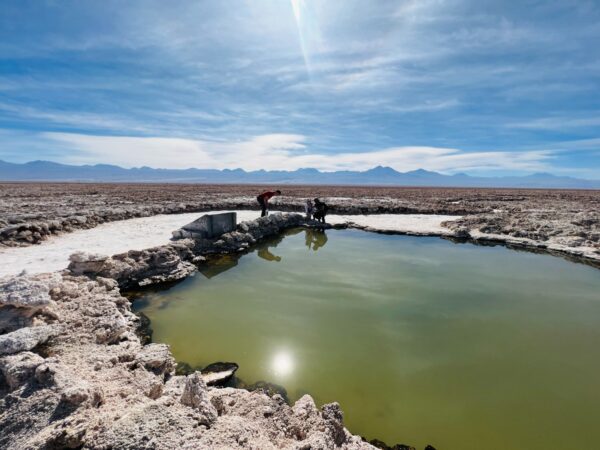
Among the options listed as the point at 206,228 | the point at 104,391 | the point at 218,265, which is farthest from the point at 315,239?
the point at 104,391

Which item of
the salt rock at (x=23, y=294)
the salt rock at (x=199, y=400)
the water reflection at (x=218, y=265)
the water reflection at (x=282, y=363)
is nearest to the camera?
the salt rock at (x=199, y=400)

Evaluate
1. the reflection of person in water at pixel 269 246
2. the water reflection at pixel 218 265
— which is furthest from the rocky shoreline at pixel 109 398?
the reflection of person in water at pixel 269 246

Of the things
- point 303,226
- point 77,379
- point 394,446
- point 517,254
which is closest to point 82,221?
point 303,226

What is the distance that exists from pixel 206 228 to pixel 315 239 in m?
5.30

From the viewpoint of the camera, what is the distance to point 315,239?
15.8 meters

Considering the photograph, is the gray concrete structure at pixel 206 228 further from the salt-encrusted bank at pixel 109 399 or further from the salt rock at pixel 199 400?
the salt rock at pixel 199 400

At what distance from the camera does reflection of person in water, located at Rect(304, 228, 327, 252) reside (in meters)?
14.3

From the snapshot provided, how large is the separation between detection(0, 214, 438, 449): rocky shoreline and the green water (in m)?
0.99

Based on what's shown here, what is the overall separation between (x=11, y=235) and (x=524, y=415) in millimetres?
13949

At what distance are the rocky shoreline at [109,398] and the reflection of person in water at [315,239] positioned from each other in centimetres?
909

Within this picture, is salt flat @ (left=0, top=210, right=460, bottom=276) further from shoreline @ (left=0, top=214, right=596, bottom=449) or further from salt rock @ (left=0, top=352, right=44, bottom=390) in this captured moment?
salt rock @ (left=0, top=352, right=44, bottom=390)

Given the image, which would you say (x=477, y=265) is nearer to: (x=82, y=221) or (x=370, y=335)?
(x=370, y=335)

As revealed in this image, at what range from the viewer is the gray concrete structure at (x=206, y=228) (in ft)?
40.9

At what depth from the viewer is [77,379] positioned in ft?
12.4
